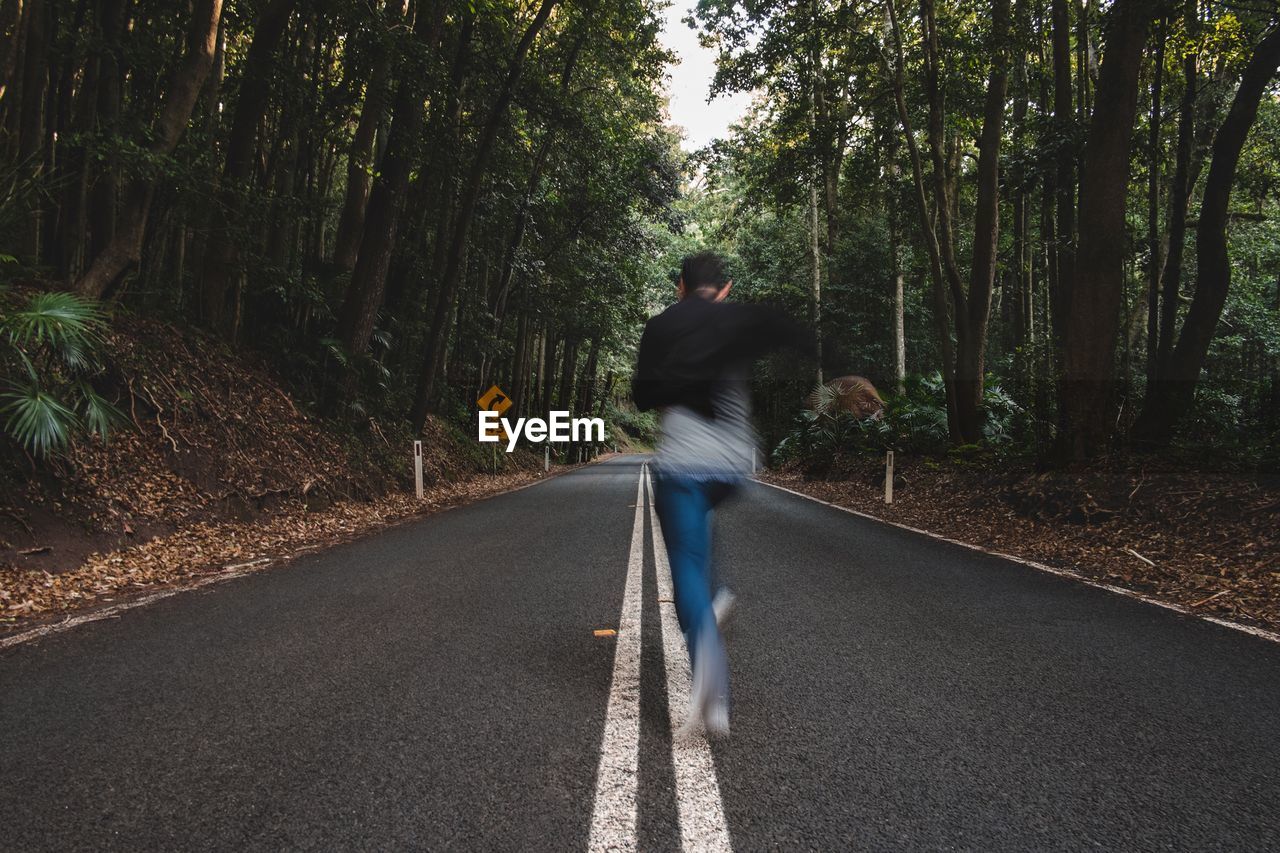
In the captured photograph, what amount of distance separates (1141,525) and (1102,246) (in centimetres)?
353

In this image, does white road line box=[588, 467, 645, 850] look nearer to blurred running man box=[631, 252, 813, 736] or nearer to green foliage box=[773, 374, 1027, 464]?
blurred running man box=[631, 252, 813, 736]

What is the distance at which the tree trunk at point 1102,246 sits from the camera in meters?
8.16

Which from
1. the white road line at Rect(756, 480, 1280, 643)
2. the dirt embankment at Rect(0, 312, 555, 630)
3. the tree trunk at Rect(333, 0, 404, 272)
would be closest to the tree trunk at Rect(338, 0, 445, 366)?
the tree trunk at Rect(333, 0, 404, 272)

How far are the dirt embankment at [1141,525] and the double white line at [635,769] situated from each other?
4.10m

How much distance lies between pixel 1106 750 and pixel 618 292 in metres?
24.1

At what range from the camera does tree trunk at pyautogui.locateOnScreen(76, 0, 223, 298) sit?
8.25m

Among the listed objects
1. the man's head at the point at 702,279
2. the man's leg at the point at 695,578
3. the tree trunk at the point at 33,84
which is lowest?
the man's leg at the point at 695,578

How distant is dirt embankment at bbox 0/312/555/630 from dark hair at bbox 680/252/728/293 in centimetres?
481

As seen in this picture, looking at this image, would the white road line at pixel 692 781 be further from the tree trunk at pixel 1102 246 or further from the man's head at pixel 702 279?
the tree trunk at pixel 1102 246

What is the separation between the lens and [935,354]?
27953mm

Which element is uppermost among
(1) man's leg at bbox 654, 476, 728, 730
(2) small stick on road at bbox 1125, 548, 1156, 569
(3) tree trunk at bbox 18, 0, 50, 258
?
(3) tree trunk at bbox 18, 0, 50, 258

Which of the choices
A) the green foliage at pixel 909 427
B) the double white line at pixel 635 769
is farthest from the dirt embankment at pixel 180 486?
the green foliage at pixel 909 427

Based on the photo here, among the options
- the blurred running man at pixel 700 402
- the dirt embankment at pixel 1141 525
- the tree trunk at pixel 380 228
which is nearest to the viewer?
the blurred running man at pixel 700 402

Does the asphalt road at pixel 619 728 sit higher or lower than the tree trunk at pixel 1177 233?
lower
